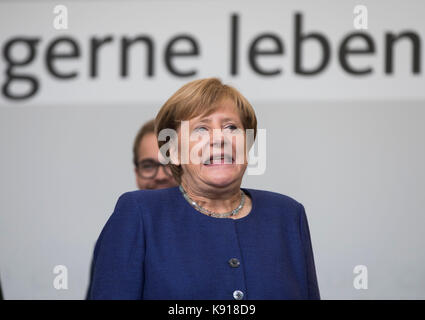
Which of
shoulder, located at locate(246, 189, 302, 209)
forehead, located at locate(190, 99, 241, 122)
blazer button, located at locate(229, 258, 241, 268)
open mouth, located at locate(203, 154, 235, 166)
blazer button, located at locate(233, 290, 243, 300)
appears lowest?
blazer button, located at locate(233, 290, 243, 300)

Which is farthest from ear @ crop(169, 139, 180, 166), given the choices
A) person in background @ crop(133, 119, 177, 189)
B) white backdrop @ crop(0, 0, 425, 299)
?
white backdrop @ crop(0, 0, 425, 299)

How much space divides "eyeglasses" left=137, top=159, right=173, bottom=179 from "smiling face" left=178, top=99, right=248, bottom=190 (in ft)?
4.38

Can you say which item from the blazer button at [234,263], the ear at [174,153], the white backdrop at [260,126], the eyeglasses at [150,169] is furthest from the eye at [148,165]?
the blazer button at [234,263]

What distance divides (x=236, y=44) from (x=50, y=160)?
138 centimetres

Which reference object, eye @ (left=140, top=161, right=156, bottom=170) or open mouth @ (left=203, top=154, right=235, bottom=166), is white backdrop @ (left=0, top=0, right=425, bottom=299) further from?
open mouth @ (left=203, top=154, right=235, bottom=166)

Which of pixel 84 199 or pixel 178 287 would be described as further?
pixel 84 199

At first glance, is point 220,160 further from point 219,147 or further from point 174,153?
point 174,153

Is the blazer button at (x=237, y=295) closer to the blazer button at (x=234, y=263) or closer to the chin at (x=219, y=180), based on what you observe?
the blazer button at (x=234, y=263)

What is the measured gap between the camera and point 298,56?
3.57 meters

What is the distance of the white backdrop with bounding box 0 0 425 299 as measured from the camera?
3.47 m

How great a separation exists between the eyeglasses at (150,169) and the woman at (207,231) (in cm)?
122

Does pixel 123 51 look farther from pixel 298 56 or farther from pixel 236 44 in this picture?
pixel 298 56

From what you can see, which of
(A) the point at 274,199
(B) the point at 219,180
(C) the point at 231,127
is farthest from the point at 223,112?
(A) the point at 274,199
